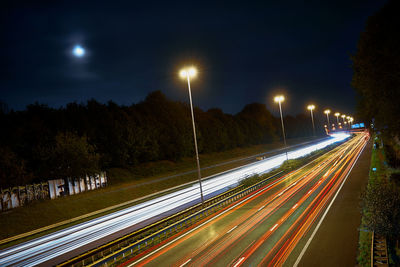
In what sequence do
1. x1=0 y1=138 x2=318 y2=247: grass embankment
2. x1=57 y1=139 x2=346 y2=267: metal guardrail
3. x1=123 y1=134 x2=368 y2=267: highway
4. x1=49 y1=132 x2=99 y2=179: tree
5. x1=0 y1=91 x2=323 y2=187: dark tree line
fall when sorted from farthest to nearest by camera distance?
x1=0 y1=91 x2=323 y2=187: dark tree line, x1=49 y1=132 x2=99 y2=179: tree, x1=0 y1=138 x2=318 y2=247: grass embankment, x1=57 y1=139 x2=346 y2=267: metal guardrail, x1=123 y1=134 x2=368 y2=267: highway

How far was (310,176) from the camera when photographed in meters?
33.2

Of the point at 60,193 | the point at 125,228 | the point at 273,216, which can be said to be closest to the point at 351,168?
the point at 273,216

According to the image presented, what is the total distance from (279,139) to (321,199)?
9865 cm

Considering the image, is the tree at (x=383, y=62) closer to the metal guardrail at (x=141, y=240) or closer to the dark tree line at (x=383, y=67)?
the dark tree line at (x=383, y=67)

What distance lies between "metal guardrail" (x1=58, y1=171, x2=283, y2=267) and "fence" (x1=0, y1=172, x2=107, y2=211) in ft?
60.6

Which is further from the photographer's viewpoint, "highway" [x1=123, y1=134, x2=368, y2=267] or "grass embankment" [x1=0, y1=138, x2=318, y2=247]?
"grass embankment" [x1=0, y1=138, x2=318, y2=247]

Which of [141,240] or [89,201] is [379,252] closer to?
[141,240]

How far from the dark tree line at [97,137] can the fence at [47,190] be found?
3.09 feet

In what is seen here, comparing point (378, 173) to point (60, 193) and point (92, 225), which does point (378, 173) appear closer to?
point (92, 225)

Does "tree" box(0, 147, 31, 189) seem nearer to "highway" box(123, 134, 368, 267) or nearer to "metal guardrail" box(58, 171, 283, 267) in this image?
"metal guardrail" box(58, 171, 283, 267)

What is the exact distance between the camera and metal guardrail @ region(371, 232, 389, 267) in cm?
1039

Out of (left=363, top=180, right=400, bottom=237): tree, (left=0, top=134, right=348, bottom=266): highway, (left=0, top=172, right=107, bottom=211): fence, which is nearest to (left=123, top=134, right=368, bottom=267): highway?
(left=363, top=180, right=400, bottom=237): tree

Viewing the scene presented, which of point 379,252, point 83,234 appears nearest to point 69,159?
point 83,234

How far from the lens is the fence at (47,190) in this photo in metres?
27.2
